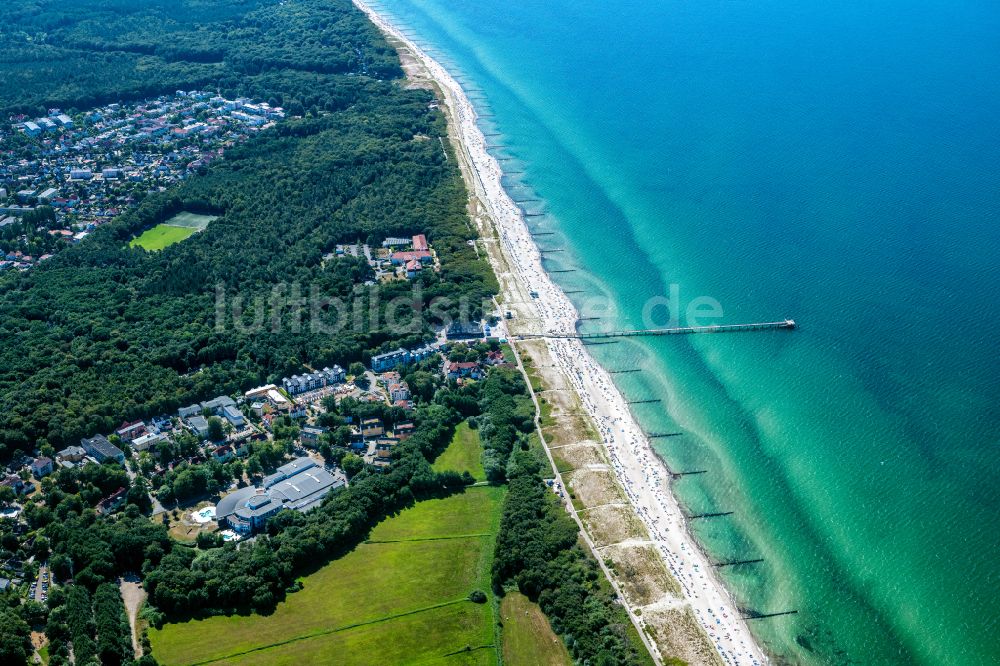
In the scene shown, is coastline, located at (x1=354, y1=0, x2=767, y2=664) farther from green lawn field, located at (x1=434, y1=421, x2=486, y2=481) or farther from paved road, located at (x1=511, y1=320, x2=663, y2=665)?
green lawn field, located at (x1=434, y1=421, x2=486, y2=481)

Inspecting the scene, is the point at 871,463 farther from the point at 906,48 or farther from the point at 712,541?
the point at 906,48

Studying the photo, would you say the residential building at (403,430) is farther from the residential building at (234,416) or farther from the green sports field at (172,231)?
the green sports field at (172,231)

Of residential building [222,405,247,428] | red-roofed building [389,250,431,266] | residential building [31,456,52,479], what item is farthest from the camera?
red-roofed building [389,250,431,266]

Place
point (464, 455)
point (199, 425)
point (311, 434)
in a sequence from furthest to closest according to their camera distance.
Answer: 1. point (199, 425)
2. point (464, 455)
3. point (311, 434)

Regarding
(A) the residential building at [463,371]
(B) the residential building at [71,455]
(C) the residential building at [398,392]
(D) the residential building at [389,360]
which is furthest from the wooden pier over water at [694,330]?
(B) the residential building at [71,455]

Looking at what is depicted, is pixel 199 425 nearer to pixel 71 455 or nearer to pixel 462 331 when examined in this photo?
pixel 71 455

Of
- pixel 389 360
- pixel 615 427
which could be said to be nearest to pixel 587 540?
pixel 615 427

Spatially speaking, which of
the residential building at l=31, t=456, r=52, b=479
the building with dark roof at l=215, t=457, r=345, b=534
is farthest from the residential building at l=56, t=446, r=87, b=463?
the building with dark roof at l=215, t=457, r=345, b=534
